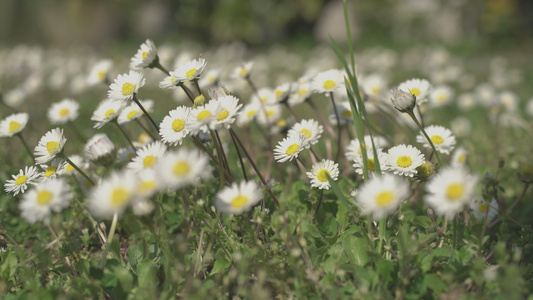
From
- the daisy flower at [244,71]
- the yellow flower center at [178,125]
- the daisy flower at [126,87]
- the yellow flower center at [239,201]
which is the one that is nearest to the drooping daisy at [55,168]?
the daisy flower at [126,87]

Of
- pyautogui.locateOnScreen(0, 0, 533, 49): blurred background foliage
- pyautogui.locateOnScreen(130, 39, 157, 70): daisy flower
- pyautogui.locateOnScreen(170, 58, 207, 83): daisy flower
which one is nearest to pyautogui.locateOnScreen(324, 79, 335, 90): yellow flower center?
pyautogui.locateOnScreen(170, 58, 207, 83): daisy flower

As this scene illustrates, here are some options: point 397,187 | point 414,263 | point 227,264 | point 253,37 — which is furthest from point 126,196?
point 253,37

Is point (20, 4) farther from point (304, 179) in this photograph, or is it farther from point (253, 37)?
point (304, 179)

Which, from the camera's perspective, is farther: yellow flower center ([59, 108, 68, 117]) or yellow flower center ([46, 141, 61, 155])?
yellow flower center ([59, 108, 68, 117])

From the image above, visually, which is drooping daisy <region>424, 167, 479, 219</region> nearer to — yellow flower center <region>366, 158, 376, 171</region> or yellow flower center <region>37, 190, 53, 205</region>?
yellow flower center <region>366, 158, 376, 171</region>

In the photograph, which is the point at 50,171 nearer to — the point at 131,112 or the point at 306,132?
the point at 131,112

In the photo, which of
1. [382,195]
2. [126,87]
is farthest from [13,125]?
[382,195]

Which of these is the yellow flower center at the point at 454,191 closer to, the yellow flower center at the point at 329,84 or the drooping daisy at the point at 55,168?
the yellow flower center at the point at 329,84
